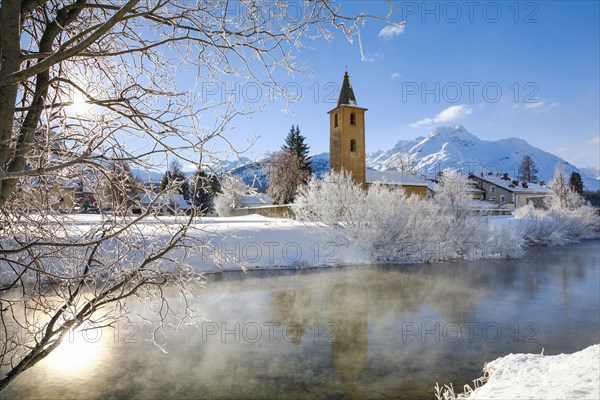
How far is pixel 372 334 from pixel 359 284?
636 centimetres

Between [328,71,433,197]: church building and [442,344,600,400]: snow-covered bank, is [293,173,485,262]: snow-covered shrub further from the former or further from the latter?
[442,344,600,400]: snow-covered bank

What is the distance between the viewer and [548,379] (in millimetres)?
3320

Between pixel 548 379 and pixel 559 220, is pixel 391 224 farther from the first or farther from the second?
pixel 548 379

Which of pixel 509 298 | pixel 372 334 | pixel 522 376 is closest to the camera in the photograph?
pixel 522 376

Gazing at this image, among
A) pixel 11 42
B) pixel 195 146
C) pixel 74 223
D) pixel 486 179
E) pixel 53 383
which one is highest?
pixel 486 179

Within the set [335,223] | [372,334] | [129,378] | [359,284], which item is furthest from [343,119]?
[129,378]

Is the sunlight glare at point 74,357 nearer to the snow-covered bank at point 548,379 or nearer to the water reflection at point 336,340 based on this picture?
the water reflection at point 336,340

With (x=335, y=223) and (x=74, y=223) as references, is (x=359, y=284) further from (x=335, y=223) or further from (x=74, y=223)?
(x=74, y=223)

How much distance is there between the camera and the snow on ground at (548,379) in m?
2.77

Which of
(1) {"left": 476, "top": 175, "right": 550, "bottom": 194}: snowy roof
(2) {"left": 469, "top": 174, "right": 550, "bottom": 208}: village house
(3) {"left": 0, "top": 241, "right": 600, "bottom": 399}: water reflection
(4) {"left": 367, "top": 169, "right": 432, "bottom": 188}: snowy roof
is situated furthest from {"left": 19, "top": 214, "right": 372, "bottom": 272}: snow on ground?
(1) {"left": 476, "top": 175, "right": 550, "bottom": 194}: snowy roof

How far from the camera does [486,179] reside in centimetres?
6000

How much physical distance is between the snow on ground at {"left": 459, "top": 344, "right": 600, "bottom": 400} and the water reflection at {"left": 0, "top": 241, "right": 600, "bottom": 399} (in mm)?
2633

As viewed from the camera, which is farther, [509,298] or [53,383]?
[509,298]

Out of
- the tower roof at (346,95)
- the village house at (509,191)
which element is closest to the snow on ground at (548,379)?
the tower roof at (346,95)
